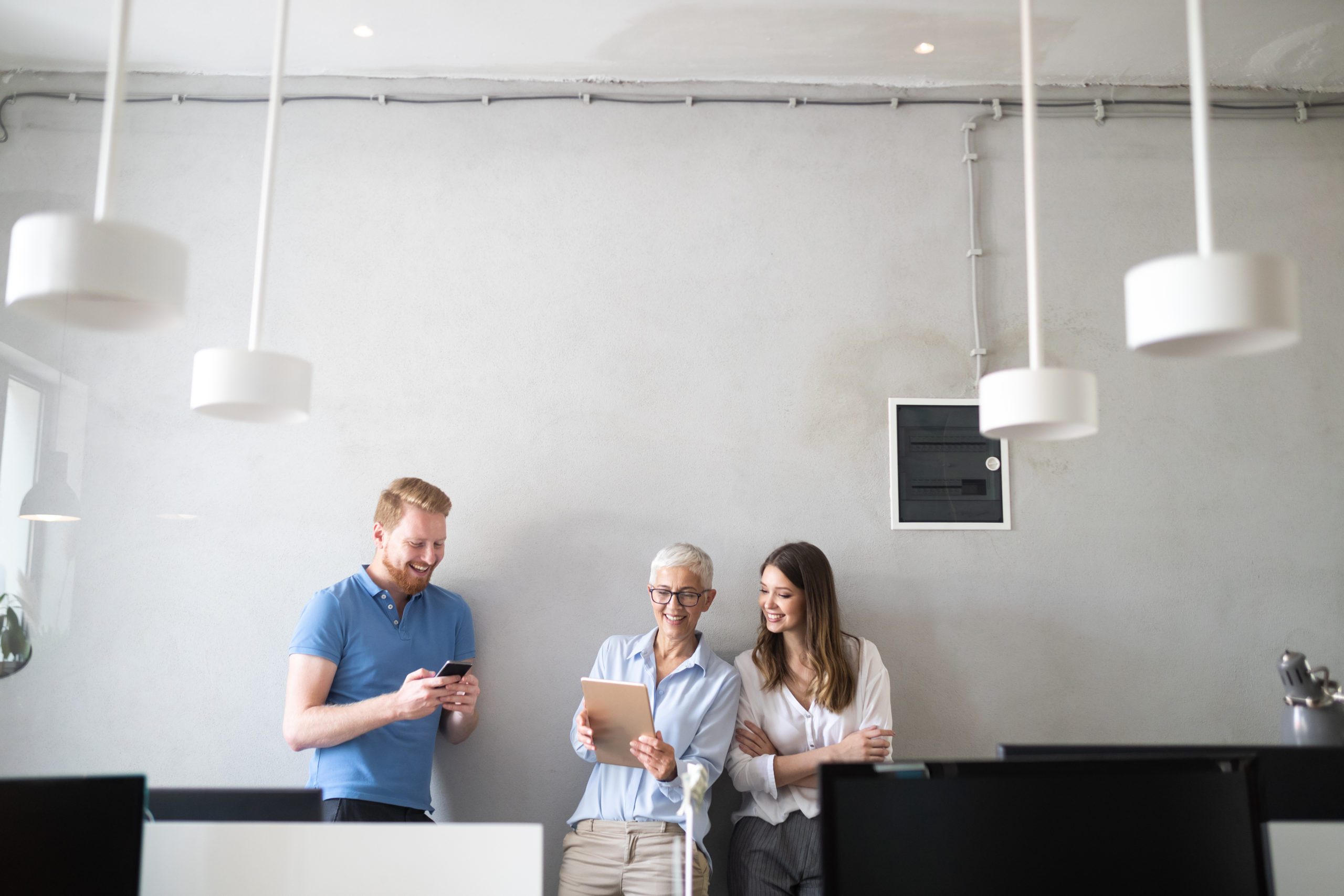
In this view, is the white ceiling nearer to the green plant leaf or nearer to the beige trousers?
the green plant leaf

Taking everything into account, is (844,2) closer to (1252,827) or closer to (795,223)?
(795,223)

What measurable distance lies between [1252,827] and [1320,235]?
9.88 ft

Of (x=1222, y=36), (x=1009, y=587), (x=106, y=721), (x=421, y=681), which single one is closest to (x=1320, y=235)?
(x=1222, y=36)

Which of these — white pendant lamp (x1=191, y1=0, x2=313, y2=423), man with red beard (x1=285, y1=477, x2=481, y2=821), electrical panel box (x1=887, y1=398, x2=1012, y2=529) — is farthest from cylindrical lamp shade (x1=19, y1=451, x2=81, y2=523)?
electrical panel box (x1=887, y1=398, x2=1012, y2=529)

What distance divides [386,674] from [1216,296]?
244 cm

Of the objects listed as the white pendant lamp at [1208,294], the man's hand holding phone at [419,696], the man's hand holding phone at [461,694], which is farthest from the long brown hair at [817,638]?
the white pendant lamp at [1208,294]

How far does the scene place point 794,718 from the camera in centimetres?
299

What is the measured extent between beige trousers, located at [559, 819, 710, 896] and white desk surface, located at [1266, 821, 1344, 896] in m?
1.53

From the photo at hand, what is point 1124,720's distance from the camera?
3.27 m

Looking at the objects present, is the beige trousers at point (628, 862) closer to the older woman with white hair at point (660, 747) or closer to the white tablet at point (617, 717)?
the older woman with white hair at point (660, 747)

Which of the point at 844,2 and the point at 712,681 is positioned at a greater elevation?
the point at 844,2

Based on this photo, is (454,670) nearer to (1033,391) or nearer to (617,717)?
(617,717)

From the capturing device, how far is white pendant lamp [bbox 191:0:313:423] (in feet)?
5.99

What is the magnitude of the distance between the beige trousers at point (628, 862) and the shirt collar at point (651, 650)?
0.48 metres
